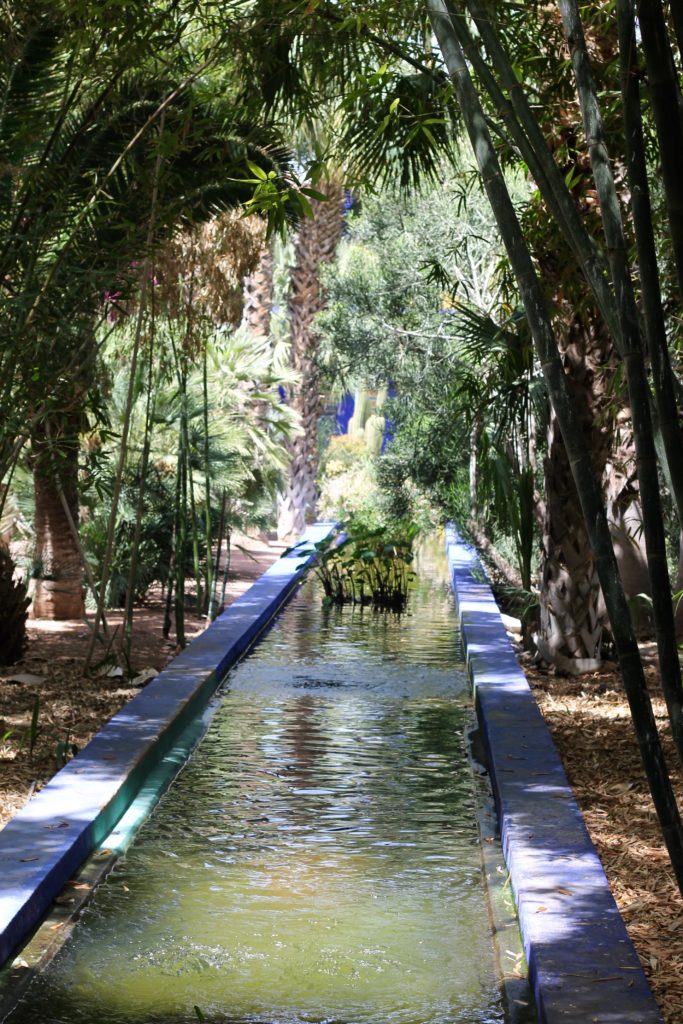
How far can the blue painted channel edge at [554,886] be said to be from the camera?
10.0 feet

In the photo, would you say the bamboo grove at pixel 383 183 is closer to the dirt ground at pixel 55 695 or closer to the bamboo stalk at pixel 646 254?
the bamboo stalk at pixel 646 254

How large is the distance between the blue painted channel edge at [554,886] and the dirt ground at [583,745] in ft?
0.69

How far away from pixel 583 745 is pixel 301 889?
2.61 metres

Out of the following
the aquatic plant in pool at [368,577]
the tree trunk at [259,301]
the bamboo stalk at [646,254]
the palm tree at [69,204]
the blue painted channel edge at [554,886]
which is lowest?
the blue painted channel edge at [554,886]

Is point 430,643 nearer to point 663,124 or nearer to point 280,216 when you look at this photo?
point 280,216

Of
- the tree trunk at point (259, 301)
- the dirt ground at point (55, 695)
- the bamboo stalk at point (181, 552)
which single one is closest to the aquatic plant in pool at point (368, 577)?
the dirt ground at point (55, 695)

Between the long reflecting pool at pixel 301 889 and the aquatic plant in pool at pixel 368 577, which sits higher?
the aquatic plant in pool at pixel 368 577

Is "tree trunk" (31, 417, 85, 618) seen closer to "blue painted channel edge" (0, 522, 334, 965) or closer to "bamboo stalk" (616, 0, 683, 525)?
"blue painted channel edge" (0, 522, 334, 965)

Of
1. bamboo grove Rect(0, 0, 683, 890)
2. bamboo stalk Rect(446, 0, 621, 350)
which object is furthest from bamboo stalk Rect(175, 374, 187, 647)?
bamboo stalk Rect(446, 0, 621, 350)

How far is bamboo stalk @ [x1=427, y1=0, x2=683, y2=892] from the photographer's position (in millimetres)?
2699

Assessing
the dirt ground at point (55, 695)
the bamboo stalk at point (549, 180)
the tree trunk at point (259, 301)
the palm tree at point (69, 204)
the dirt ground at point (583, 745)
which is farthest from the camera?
the tree trunk at point (259, 301)

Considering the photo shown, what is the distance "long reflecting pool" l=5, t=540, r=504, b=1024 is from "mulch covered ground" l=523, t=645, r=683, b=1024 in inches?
19.0

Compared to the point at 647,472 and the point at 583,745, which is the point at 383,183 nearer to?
the point at 583,745

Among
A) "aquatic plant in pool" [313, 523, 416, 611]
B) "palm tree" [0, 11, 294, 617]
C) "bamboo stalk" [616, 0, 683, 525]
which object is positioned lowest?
"aquatic plant in pool" [313, 523, 416, 611]
